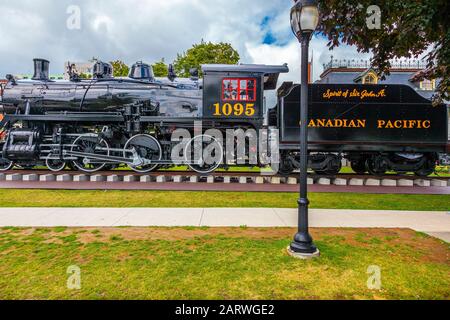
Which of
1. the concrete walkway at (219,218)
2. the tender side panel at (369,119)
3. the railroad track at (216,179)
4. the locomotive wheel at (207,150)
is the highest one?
the tender side panel at (369,119)

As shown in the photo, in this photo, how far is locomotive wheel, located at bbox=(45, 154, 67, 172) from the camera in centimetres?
920

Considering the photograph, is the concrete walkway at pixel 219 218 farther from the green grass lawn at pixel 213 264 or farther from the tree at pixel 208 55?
the tree at pixel 208 55

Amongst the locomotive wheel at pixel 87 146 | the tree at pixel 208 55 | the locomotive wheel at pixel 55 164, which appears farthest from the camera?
the tree at pixel 208 55

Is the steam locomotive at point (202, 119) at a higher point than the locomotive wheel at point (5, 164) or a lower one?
higher

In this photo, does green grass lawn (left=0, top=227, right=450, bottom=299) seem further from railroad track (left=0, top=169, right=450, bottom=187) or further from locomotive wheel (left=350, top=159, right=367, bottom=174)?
locomotive wheel (left=350, top=159, right=367, bottom=174)

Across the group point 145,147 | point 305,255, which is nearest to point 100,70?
point 145,147

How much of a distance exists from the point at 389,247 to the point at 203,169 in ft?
19.7

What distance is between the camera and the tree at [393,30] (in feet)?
12.1

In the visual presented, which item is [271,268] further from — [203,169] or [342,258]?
[203,169]

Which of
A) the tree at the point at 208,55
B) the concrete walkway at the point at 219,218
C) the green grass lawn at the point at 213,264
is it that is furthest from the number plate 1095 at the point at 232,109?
the tree at the point at 208,55

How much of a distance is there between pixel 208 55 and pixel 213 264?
25.1 metres

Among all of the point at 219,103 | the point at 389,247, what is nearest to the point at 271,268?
the point at 389,247

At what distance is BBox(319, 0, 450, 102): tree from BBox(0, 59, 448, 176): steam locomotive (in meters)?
2.57

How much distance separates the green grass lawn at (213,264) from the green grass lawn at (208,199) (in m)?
1.75
